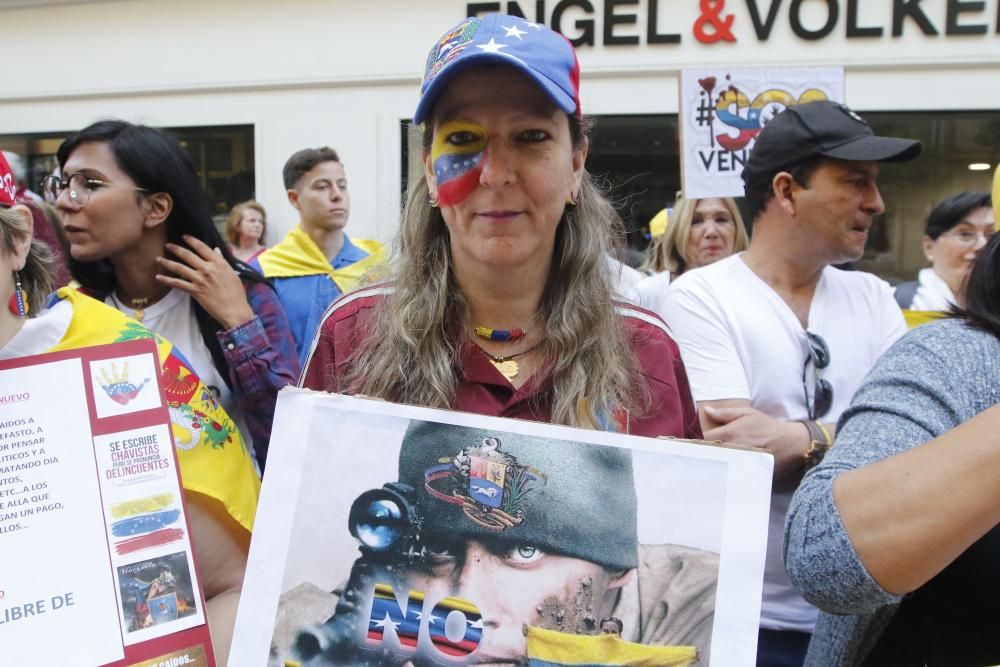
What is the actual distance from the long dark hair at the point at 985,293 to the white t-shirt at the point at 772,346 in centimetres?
69

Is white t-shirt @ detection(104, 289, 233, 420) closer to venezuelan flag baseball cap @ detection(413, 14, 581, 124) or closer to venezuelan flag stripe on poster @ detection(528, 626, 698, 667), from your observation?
venezuelan flag baseball cap @ detection(413, 14, 581, 124)

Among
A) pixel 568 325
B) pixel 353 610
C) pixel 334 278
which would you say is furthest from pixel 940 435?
pixel 334 278

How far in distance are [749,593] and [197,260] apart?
67.3 inches

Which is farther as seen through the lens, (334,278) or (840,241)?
(334,278)

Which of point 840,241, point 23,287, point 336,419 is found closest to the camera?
point 336,419

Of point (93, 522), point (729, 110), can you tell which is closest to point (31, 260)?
point (93, 522)

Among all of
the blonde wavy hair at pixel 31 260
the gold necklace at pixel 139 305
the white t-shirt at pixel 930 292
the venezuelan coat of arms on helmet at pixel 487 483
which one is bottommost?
the venezuelan coat of arms on helmet at pixel 487 483

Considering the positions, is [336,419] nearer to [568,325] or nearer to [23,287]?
[568,325]

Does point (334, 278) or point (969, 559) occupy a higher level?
point (334, 278)

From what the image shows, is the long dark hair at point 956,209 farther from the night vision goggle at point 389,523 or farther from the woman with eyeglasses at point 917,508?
the night vision goggle at point 389,523

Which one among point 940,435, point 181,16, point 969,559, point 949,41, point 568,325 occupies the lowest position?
point 969,559

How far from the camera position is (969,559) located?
1200 millimetres

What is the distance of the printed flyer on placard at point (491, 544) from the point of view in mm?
966

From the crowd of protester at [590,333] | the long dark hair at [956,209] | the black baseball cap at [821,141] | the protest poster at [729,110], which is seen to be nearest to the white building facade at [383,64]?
the long dark hair at [956,209]
